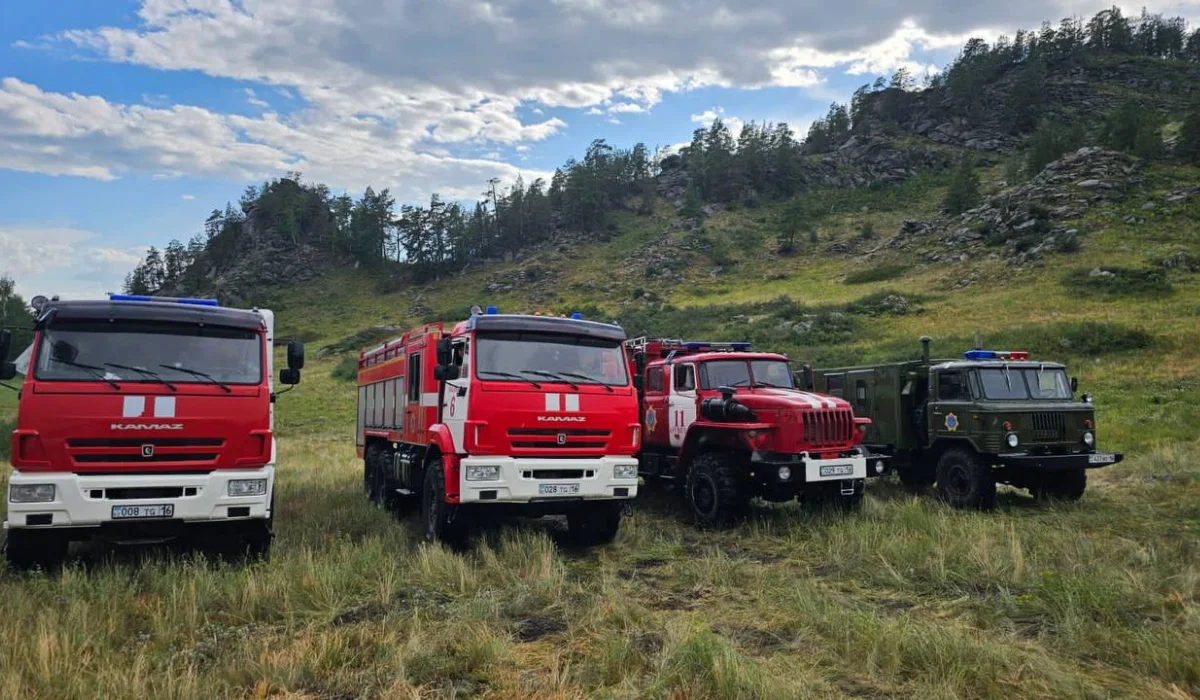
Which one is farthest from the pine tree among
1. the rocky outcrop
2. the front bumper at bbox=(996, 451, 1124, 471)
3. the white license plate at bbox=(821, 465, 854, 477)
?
the white license plate at bbox=(821, 465, 854, 477)

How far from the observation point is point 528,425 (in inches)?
333

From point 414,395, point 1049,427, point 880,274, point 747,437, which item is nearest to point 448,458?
point 414,395

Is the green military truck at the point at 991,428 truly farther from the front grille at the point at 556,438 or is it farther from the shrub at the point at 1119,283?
the shrub at the point at 1119,283

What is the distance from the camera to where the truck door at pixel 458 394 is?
27.8ft

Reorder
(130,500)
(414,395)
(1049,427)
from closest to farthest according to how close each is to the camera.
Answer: (130,500) < (414,395) < (1049,427)

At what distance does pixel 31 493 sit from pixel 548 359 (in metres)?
5.26

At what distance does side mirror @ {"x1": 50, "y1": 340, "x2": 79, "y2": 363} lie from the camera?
716cm

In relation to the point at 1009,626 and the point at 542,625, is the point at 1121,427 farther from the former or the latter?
the point at 542,625

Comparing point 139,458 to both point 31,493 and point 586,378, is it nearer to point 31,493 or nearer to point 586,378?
point 31,493

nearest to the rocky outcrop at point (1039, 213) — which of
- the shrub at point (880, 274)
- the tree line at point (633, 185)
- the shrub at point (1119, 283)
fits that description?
the shrub at point (880, 274)

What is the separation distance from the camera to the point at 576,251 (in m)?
87.4

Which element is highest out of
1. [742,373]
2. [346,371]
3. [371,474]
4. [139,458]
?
[346,371]

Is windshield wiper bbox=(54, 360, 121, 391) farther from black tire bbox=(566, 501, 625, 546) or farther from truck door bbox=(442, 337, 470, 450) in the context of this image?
black tire bbox=(566, 501, 625, 546)

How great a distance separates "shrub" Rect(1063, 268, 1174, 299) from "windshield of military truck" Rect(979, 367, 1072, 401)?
28438 mm
